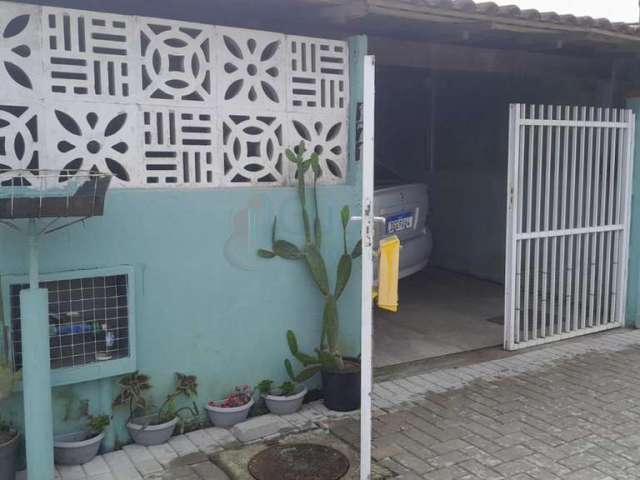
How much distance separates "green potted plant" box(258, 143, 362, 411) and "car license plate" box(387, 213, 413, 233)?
2.01 metres

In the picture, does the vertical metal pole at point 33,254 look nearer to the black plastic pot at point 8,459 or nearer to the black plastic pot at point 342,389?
the black plastic pot at point 8,459

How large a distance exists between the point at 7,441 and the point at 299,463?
5.30 ft

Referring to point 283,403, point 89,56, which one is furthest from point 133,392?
point 89,56

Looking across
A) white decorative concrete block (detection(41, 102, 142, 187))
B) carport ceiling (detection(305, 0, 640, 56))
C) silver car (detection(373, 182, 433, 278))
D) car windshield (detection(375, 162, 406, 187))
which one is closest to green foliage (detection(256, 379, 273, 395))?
white decorative concrete block (detection(41, 102, 142, 187))

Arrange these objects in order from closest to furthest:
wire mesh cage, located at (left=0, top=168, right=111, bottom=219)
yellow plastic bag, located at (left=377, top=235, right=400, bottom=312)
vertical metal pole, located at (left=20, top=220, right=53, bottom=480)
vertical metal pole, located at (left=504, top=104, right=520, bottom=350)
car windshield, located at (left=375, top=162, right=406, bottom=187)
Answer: wire mesh cage, located at (left=0, top=168, right=111, bottom=219), vertical metal pole, located at (left=20, top=220, right=53, bottom=480), yellow plastic bag, located at (left=377, top=235, right=400, bottom=312), vertical metal pole, located at (left=504, top=104, right=520, bottom=350), car windshield, located at (left=375, top=162, right=406, bottom=187)

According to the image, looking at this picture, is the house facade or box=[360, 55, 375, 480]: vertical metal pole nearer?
box=[360, 55, 375, 480]: vertical metal pole

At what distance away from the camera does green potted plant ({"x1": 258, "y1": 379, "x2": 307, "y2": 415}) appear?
14.9ft

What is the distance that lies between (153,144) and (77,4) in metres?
0.95

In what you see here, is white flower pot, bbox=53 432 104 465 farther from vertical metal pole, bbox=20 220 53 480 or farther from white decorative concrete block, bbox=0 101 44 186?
white decorative concrete block, bbox=0 101 44 186

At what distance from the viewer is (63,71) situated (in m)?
3.77

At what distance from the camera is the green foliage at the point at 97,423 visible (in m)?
3.91

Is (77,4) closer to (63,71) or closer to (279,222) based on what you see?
(63,71)

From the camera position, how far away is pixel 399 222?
6.81m

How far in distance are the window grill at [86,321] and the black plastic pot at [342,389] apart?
4.64 ft
